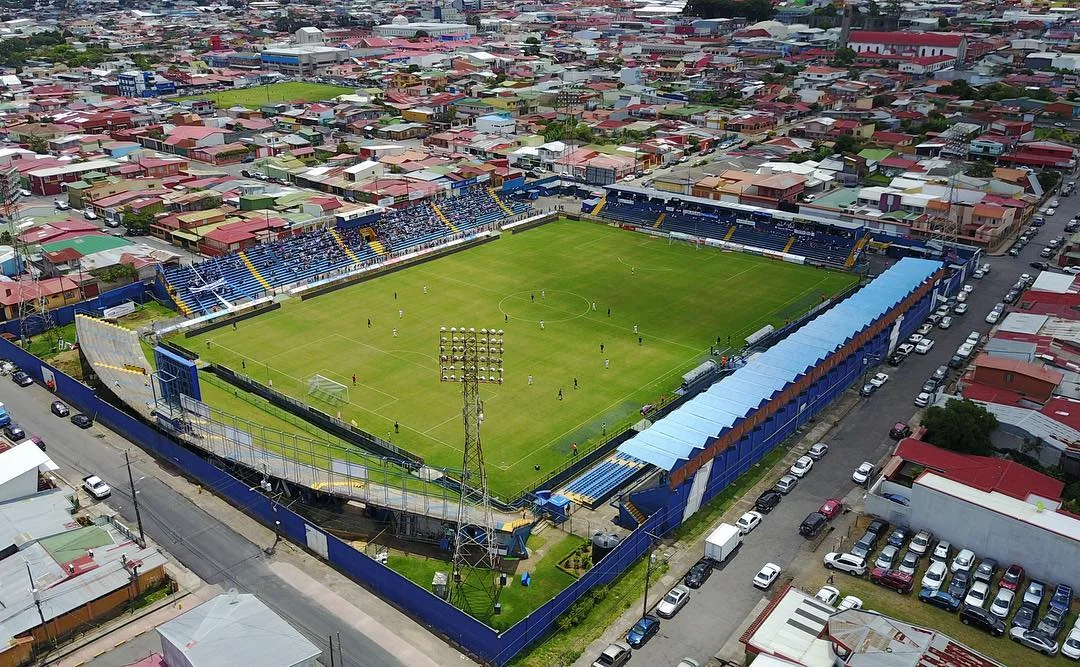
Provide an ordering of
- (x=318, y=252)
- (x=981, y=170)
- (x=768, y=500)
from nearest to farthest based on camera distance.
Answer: (x=768, y=500) → (x=318, y=252) → (x=981, y=170)

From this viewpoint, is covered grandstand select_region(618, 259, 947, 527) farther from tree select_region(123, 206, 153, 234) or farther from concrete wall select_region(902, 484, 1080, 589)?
tree select_region(123, 206, 153, 234)

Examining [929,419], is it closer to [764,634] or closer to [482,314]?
[764,634]

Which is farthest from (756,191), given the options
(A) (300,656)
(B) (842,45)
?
(B) (842,45)

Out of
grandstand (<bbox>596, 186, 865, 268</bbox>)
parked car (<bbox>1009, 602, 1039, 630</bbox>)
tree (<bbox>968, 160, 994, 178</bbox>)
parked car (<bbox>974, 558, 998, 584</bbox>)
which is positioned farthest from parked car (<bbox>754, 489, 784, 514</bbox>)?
tree (<bbox>968, 160, 994, 178</bbox>)

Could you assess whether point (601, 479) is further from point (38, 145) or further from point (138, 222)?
point (38, 145)

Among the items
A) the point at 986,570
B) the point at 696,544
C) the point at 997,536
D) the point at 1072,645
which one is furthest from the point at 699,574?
the point at 1072,645

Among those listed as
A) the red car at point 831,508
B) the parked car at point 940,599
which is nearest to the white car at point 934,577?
the parked car at point 940,599
